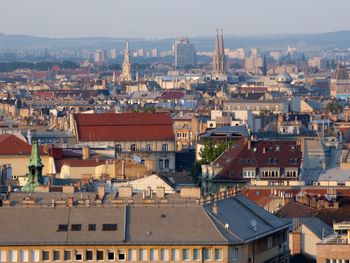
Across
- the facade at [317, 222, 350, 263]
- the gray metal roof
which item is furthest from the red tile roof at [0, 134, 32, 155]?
the facade at [317, 222, 350, 263]

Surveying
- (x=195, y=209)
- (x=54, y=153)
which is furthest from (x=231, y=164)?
(x=195, y=209)

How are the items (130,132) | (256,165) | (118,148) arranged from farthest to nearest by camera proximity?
(130,132), (118,148), (256,165)

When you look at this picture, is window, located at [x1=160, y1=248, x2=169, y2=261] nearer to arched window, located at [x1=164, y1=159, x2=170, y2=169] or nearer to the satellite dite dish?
the satellite dite dish

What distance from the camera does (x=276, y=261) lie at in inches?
1526

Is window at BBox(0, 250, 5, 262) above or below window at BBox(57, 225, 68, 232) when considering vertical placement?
below

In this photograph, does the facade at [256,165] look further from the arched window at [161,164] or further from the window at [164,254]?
the window at [164,254]

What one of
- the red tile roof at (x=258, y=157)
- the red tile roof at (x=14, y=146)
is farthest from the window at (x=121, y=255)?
the red tile roof at (x=14, y=146)

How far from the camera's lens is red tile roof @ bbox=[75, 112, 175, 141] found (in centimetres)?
9412

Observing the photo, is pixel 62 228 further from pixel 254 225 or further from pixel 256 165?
pixel 256 165

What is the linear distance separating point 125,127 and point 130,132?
1.12 ft

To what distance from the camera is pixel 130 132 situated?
95312 mm

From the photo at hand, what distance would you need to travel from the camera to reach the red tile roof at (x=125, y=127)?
9412 cm

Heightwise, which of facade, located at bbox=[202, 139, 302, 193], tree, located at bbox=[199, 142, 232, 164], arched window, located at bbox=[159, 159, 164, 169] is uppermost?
facade, located at bbox=[202, 139, 302, 193]

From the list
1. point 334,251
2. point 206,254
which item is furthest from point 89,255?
point 334,251
